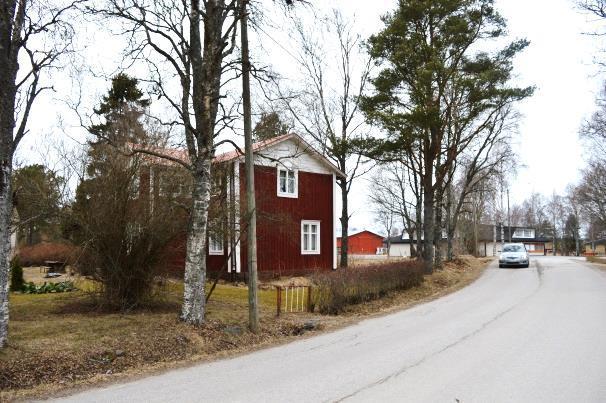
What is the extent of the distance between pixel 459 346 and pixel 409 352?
111cm

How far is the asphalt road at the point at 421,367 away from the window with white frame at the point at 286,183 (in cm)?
1290

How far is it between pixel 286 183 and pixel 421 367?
18.7 meters

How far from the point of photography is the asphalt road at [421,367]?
6.77 metres

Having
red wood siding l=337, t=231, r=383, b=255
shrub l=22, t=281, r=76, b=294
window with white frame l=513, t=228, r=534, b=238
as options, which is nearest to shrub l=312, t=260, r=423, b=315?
shrub l=22, t=281, r=76, b=294

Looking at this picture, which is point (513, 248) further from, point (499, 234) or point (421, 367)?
point (499, 234)

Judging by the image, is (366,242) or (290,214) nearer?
(290,214)

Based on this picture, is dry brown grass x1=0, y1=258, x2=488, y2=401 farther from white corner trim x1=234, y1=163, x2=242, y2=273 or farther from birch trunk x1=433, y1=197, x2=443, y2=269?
birch trunk x1=433, y1=197, x2=443, y2=269

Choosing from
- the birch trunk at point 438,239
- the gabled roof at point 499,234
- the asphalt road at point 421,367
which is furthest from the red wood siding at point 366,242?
the asphalt road at point 421,367

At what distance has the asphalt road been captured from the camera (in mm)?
6766

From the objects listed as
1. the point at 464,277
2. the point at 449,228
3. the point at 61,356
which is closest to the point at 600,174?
the point at 449,228

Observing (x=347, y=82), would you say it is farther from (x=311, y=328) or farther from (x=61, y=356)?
(x=61, y=356)

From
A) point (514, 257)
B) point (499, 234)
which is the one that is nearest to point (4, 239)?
point (514, 257)

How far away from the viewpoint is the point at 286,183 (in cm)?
2645

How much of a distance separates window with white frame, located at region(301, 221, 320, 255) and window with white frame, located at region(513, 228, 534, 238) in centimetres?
8348
